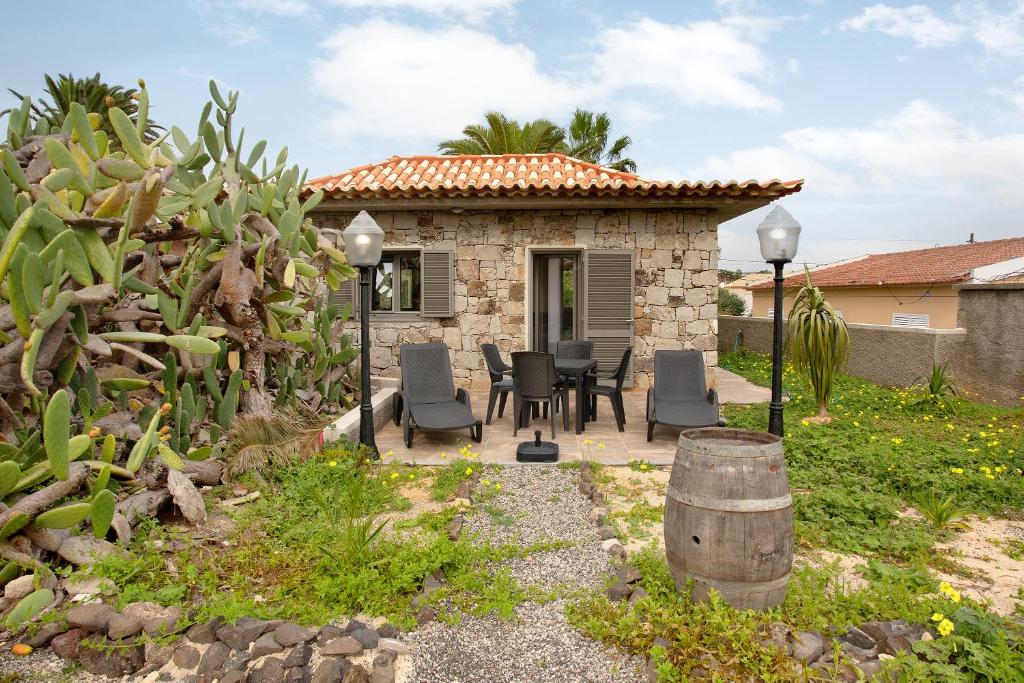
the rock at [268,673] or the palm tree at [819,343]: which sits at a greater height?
the palm tree at [819,343]

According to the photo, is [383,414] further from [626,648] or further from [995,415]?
[995,415]

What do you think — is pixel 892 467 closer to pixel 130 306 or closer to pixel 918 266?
pixel 130 306

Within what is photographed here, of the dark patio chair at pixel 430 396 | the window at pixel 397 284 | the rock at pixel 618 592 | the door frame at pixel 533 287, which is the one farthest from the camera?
the window at pixel 397 284

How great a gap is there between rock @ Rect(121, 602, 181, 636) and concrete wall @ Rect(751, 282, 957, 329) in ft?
51.1

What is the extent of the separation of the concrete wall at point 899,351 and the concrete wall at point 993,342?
0.74 feet

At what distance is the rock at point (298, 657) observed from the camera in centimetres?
234

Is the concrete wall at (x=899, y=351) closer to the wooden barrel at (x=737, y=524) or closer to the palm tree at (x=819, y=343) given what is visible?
the palm tree at (x=819, y=343)

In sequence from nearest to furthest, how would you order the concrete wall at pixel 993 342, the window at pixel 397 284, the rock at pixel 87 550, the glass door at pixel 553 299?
the rock at pixel 87 550, the concrete wall at pixel 993 342, the window at pixel 397 284, the glass door at pixel 553 299

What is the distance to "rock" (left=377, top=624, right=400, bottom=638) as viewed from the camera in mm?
2592

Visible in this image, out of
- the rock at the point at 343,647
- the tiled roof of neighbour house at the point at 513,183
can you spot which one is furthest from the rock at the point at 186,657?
the tiled roof of neighbour house at the point at 513,183

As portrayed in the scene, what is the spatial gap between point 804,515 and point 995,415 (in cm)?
514

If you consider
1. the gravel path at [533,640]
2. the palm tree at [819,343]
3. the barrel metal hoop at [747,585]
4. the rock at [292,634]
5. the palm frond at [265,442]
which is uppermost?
the palm tree at [819,343]

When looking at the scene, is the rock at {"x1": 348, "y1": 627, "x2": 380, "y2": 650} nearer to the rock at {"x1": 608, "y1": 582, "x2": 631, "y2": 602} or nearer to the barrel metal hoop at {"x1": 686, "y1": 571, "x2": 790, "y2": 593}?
the rock at {"x1": 608, "y1": 582, "x2": 631, "y2": 602}

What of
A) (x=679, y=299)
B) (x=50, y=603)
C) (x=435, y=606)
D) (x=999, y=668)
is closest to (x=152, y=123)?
(x=679, y=299)
